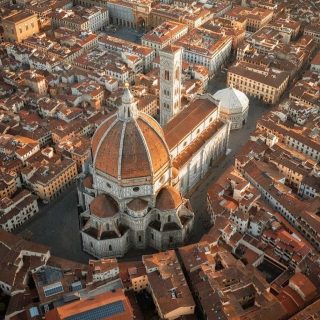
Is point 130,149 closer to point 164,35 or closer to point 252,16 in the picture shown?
point 164,35

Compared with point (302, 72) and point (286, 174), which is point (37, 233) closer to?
point (286, 174)

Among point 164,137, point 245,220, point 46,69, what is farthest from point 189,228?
point 46,69

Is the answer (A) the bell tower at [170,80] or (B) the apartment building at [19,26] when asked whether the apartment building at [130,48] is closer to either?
(B) the apartment building at [19,26]

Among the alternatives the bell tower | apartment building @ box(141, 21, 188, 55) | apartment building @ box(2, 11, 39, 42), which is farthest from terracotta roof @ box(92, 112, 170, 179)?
apartment building @ box(2, 11, 39, 42)

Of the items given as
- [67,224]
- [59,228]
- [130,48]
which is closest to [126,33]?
[130,48]

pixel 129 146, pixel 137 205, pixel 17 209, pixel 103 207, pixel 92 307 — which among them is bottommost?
pixel 17 209

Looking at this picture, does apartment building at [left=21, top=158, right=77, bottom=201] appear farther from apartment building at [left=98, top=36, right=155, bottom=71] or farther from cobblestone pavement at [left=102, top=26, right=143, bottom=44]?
cobblestone pavement at [left=102, top=26, right=143, bottom=44]

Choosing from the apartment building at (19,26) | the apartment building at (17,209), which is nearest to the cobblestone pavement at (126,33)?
the apartment building at (19,26)

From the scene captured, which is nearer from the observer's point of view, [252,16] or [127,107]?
[127,107]
